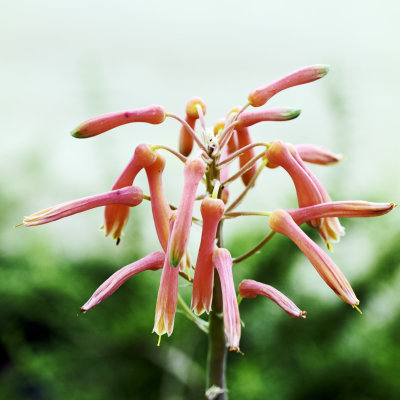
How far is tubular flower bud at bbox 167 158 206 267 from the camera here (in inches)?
13.9

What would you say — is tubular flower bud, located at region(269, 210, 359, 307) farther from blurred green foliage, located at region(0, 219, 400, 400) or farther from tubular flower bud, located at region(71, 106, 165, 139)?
blurred green foliage, located at region(0, 219, 400, 400)

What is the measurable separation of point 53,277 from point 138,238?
0.18 m

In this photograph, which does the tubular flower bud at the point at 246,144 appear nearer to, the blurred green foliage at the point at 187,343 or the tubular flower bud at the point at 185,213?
the tubular flower bud at the point at 185,213

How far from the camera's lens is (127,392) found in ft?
3.01

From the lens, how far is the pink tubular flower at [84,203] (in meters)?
0.40

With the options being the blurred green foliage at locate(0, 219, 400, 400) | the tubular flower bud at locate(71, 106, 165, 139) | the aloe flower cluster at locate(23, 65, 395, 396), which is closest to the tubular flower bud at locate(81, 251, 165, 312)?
the aloe flower cluster at locate(23, 65, 395, 396)

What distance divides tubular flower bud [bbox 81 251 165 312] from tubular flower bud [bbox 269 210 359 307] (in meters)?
0.09

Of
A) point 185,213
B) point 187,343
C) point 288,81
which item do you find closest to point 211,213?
point 185,213

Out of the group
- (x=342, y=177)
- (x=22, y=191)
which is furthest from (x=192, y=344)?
(x=22, y=191)

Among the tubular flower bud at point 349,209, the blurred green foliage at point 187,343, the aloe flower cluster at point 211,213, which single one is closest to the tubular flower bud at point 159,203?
the aloe flower cluster at point 211,213

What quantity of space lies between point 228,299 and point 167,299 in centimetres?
5

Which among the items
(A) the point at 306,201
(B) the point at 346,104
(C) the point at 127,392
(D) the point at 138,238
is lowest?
(C) the point at 127,392

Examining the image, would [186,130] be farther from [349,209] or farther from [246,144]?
[349,209]

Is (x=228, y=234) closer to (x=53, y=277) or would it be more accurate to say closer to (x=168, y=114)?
(x=53, y=277)
